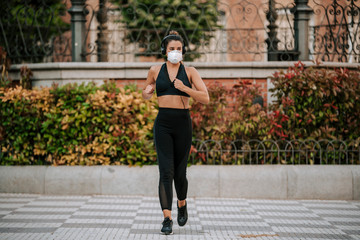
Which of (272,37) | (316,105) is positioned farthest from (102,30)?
(316,105)

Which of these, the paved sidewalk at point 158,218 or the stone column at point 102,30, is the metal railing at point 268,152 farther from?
the stone column at point 102,30

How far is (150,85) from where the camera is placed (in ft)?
17.6

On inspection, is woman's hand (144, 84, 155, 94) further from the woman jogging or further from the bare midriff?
the bare midriff

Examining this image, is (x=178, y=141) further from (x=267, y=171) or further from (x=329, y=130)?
(x=329, y=130)

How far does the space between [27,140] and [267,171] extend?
3.67 metres

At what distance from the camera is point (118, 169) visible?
25.2ft

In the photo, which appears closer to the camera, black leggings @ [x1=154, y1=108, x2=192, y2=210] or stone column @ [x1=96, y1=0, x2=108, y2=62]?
black leggings @ [x1=154, y1=108, x2=192, y2=210]

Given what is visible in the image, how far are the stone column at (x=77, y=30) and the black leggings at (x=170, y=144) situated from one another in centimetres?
458

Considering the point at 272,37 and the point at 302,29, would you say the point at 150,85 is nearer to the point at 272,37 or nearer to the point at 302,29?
the point at 272,37

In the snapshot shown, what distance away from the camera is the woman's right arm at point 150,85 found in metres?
5.31

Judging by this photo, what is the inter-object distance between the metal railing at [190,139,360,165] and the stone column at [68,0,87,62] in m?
2.97

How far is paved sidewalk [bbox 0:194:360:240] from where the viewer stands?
17.1 feet

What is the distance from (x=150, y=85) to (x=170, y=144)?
645 millimetres

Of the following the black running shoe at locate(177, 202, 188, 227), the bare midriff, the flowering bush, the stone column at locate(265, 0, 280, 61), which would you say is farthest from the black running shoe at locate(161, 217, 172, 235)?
the stone column at locate(265, 0, 280, 61)
